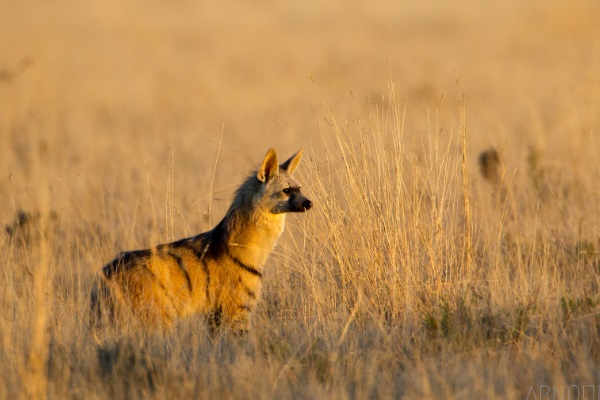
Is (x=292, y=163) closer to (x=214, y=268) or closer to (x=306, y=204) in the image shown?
(x=306, y=204)

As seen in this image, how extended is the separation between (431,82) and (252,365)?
1324 cm

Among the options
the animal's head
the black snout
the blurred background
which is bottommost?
the black snout

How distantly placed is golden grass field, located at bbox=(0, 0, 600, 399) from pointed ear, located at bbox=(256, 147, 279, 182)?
0.30 metres

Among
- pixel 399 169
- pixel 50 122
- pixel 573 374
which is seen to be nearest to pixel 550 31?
pixel 50 122

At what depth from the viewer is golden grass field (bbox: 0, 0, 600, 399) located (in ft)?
16.6

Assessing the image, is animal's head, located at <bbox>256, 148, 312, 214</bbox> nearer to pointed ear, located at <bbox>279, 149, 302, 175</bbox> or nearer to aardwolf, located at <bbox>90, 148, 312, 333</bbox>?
aardwolf, located at <bbox>90, 148, 312, 333</bbox>

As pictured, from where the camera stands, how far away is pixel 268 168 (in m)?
6.79

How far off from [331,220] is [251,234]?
0.69 m

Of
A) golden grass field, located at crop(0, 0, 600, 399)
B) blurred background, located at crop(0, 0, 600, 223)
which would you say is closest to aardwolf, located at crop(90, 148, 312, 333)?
golden grass field, located at crop(0, 0, 600, 399)

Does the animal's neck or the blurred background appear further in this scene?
the blurred background

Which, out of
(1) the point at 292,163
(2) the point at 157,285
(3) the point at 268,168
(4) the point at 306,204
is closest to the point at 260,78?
(1) the point at 292,163

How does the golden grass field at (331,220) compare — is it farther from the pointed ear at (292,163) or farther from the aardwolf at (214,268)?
the aardwolf at (214,268)

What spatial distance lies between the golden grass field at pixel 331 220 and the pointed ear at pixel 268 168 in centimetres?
30

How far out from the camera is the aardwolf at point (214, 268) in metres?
6.00
